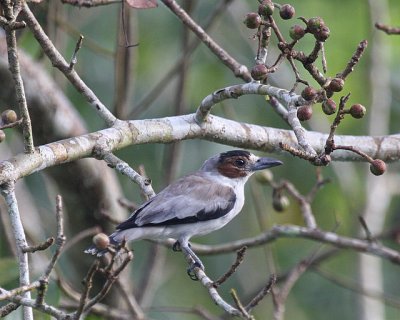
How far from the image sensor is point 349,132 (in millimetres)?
8586

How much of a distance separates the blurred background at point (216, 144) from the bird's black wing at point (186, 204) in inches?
37.0

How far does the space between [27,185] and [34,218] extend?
1349mm

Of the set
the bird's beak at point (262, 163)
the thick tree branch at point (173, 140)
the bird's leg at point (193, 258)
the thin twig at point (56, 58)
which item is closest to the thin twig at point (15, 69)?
the thick tree branch at point (173, 140)

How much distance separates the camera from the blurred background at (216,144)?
6.52m

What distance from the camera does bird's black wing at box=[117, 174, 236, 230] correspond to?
449cm

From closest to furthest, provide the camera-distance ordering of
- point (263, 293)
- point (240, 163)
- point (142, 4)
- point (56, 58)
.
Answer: point (263, 293) < point (56, 58) < point (142, 4) < point (240, 163)

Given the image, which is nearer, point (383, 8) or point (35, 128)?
point (35, 128)

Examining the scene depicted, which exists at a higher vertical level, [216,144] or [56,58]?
[56,58]

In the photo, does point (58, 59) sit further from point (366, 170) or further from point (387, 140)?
point (366, 170)

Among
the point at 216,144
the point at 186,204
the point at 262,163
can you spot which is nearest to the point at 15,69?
the point at 186,204

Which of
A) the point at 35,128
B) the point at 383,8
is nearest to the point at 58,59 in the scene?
the point at 35,128

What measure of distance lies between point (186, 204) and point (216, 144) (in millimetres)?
3433

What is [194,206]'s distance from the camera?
192 inches

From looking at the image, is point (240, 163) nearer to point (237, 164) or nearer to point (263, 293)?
point (237, 164)
